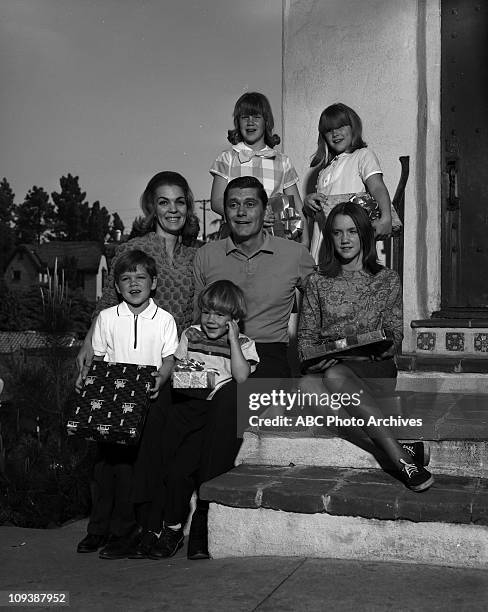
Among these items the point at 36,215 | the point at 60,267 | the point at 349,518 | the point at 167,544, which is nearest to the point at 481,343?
the point at 349,518

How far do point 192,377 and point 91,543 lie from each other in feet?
3.04

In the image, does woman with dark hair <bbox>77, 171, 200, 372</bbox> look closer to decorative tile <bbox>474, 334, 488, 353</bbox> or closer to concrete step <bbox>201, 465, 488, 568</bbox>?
concrete step <bbox>201, 465, 488, 568</bbox>

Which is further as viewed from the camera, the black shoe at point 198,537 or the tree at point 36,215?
the tree at point 36,215

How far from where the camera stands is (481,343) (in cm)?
554

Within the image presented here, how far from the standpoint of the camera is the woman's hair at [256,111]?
189 inches

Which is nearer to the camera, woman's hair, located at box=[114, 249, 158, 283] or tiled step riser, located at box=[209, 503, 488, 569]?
tiled step riser, located at box=[209, 503, 488, 569]

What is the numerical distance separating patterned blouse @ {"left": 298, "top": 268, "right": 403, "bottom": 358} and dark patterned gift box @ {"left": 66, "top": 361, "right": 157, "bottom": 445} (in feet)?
2.66

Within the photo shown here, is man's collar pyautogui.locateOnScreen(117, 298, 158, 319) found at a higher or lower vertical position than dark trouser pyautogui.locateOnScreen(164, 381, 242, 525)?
higher

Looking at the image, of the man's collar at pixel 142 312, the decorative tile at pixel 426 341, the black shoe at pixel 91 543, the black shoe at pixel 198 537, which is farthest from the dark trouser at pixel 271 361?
the decorative tile at pixel 426 341

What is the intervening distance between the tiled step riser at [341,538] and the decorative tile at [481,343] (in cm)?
241

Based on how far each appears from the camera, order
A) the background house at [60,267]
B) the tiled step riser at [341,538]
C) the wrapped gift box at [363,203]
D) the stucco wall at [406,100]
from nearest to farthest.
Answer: the tiled step riser at [341,538]
the wrapped gift box at [363,203]
the stucco wall at [406,100]
the background house at [60,267]

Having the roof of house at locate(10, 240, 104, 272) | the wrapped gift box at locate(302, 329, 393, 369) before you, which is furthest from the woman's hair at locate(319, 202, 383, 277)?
the roof of house at locate(10, 240, 104, 272)

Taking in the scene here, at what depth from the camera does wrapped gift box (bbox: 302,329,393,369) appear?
3.81m

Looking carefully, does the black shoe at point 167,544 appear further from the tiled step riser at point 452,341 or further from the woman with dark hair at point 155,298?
the tiled step riser at point 452,341
